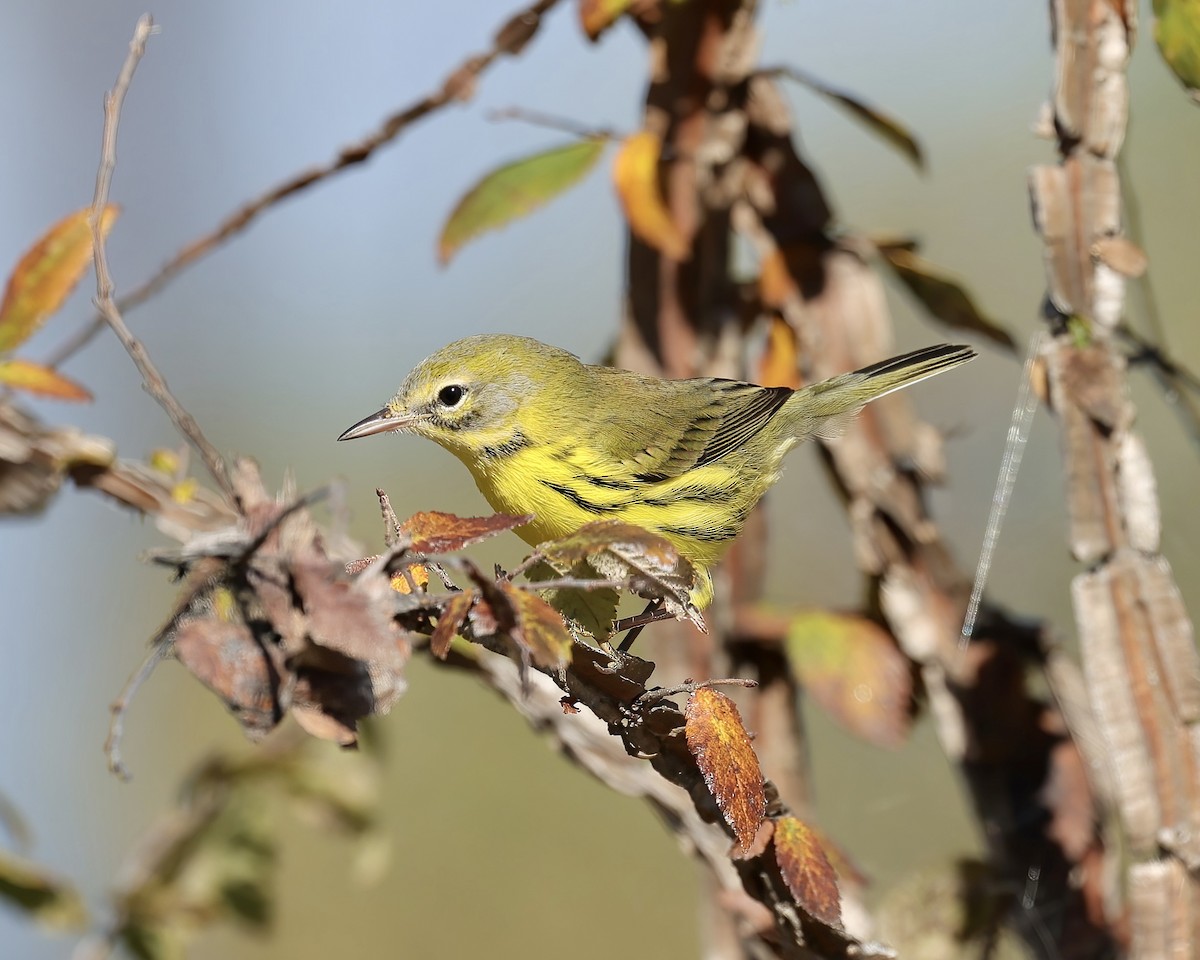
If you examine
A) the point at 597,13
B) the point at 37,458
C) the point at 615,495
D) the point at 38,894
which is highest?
the point at 597,13

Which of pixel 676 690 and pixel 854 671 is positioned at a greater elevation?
pixel 676 690

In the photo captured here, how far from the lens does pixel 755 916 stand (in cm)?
143

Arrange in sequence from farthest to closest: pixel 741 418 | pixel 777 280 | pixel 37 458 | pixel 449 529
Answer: pixel 741 418 → pixel 777 280 → pixel 37 458 → pixel 449 529

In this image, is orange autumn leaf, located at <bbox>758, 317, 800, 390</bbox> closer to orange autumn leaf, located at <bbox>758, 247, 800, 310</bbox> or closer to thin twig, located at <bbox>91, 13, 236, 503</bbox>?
orange autumn leaf, located at <bbox>758, 247, 800, 310</bbox>

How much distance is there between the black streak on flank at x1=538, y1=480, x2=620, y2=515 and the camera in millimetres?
2336

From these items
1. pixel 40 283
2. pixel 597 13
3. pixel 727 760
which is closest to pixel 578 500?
pixel 597 13

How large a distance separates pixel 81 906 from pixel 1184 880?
6.02ft

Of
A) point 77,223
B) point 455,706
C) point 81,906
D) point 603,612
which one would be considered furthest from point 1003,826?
point 455,706

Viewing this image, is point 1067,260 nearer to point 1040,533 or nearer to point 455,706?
point 1040,533

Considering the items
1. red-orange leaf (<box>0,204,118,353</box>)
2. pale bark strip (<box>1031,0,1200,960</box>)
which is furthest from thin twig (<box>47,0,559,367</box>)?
pale bark strip (<box>1031,0,1200,960</box>)

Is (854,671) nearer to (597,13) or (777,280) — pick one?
(777,280)

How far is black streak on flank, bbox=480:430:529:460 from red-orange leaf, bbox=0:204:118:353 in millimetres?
904

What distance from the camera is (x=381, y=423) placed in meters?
2.45

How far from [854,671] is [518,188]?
1.04m
